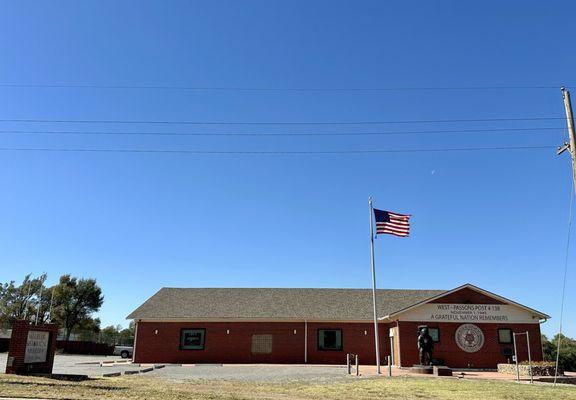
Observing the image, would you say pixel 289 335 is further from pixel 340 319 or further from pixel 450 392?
pixel 450 392

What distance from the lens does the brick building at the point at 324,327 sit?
32875 mm

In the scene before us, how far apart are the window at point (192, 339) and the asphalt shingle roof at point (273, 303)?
104cm

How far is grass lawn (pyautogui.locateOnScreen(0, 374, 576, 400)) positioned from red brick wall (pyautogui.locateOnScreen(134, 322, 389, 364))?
15.6 meters

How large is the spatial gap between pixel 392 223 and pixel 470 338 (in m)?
10.4

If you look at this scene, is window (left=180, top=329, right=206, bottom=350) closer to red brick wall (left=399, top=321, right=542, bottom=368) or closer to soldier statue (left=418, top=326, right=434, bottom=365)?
red brick wall (left=399, top=321, right=542, bottom=368)

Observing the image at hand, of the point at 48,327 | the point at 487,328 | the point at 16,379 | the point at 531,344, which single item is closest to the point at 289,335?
the point at 487,328

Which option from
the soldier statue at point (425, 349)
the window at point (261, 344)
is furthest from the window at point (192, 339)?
the soldier statue at point (425, 349)

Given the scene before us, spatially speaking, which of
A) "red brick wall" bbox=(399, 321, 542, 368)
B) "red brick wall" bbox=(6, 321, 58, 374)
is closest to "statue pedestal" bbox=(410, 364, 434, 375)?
"red brick wall" bbox=(399, 321, 542, 368)

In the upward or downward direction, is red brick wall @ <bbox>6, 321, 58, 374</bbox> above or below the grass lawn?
above

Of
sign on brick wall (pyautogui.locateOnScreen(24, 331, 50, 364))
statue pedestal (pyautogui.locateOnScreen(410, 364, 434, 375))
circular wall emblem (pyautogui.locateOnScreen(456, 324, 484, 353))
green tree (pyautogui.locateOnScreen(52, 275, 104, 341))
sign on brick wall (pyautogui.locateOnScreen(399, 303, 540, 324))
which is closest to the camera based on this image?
sign on brick wall (pyautogui.locateOnScreen(24, 331, 50, 364))

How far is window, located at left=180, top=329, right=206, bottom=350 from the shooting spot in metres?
36.4

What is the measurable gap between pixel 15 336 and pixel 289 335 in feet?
66.6

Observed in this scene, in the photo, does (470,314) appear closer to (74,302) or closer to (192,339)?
(192,339)

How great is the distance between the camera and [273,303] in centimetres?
3934
